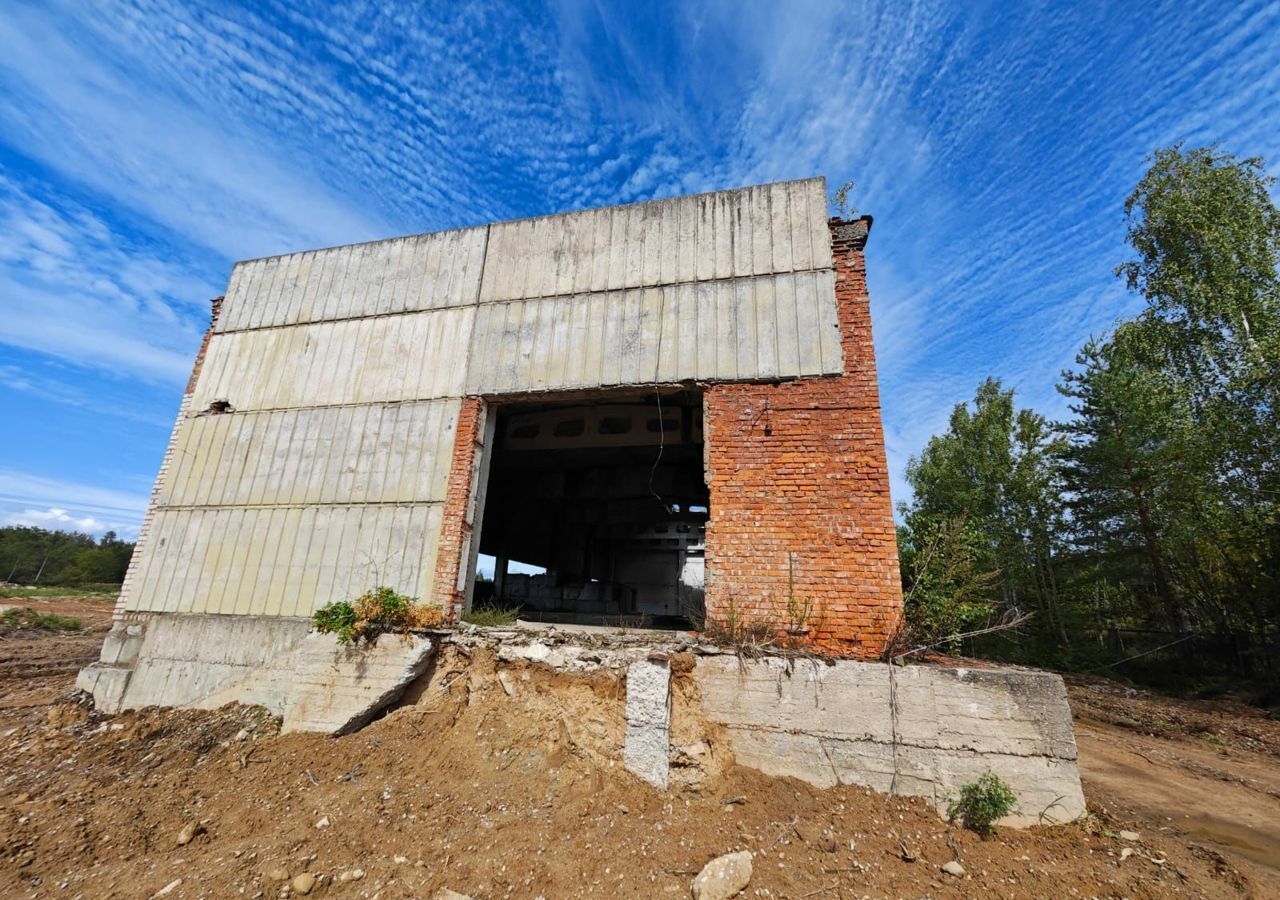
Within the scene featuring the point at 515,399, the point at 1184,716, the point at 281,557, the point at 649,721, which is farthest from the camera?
the point at 1184,716

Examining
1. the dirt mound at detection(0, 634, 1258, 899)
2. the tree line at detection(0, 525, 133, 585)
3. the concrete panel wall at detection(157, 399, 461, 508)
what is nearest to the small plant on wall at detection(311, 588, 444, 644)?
the dirt mound at detection(0, 634, 1258, 899)

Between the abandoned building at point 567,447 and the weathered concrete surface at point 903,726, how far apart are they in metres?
0.02

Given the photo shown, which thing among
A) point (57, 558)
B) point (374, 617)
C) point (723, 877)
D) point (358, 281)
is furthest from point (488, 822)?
point (57, 558)

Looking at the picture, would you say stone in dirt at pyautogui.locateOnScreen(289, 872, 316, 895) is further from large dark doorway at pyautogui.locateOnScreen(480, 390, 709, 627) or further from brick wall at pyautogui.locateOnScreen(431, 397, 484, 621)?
large dark doorway at pyautogui.locateOnScreen(480, 390, 709, 627)

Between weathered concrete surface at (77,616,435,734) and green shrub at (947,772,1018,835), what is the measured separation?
5675mm

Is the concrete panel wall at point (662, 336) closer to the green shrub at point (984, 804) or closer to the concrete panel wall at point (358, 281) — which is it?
the concrete panel wall at point (358, 281)

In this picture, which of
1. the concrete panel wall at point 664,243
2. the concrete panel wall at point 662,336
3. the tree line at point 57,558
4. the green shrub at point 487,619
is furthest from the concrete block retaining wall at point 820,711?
the tree line at point 57,558

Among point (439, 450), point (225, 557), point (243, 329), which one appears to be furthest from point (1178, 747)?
point (243, 329)

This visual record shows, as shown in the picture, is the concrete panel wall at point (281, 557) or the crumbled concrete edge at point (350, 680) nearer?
the crumbled concrete edge at point (350, 680)

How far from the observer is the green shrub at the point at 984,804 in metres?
4.39

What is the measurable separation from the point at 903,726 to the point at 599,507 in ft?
33.9

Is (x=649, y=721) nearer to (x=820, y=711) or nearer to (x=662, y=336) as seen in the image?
(x=820, y=711)

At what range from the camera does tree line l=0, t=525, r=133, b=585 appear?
1986 inches

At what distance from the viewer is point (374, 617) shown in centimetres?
621
